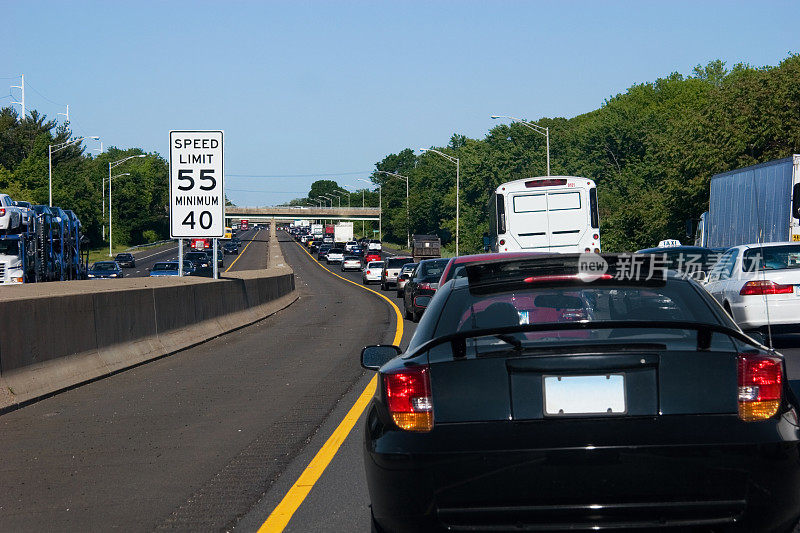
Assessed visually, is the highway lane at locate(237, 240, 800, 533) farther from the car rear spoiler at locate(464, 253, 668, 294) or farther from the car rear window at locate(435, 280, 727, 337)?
the car rear spoiler at locate(464, 253, 668, 294)

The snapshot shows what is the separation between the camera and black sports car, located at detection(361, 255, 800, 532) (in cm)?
420

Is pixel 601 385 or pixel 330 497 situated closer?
pixel 601 385

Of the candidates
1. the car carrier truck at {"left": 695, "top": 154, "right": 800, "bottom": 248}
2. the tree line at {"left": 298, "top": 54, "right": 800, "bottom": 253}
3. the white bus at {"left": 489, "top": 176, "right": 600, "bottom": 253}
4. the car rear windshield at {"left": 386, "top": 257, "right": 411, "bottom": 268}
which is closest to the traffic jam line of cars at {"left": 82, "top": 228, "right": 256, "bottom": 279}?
the car rear windshield at {"left": 386, "top": 257, "right": 411, "bottom": 268}

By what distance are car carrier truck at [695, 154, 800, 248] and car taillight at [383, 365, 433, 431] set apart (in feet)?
56.7

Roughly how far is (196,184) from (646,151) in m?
82.5

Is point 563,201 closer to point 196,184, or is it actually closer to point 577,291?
point 196,184

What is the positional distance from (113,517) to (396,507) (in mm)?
2682

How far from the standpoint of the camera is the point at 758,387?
14.4ft

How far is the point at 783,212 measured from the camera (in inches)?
888

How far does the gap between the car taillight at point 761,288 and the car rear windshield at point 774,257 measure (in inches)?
12.7

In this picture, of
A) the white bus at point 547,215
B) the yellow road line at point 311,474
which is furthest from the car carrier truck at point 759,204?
the yellow road line at point 311,474

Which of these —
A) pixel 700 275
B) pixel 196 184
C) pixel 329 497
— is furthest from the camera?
pixel 196 184

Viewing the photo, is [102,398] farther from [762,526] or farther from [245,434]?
[762,526]

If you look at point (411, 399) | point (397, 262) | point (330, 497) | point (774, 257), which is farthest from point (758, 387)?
point (397, 262)
